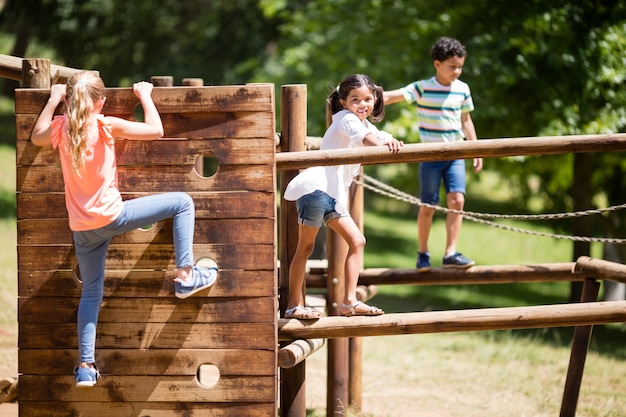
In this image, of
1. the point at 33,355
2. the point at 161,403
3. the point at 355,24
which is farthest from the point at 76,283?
the point at 355,24

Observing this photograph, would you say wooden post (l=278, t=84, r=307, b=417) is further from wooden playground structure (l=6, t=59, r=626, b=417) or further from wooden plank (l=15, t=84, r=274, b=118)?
wooden plank (l=15, t=84, r=274, b=118)

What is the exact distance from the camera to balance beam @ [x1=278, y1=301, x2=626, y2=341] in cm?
465

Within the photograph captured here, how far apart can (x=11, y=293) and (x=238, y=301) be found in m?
6.75

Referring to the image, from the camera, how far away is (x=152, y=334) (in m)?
4.43

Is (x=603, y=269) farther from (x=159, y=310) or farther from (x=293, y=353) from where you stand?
(x=159, y=310)

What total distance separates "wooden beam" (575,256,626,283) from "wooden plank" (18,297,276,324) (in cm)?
247

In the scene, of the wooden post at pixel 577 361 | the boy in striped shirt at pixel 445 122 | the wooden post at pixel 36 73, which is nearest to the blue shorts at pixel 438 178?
the boy in striped shirt at pixel 445 122

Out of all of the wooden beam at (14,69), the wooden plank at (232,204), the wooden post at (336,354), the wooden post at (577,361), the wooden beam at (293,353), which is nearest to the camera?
the wooden plank at (232,204)

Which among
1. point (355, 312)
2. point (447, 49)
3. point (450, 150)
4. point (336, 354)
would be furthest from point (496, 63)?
point (355, 312)

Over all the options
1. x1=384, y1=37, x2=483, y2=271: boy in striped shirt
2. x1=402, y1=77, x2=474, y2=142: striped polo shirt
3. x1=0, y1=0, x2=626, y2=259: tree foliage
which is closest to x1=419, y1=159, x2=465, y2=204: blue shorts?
x1=384, y1=37, x2=483, y2=271: boy in striped shirt

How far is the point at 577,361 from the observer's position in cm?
595

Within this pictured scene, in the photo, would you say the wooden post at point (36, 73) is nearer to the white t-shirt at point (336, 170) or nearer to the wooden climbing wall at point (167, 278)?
the wooden climbing wall at point (167, 278)

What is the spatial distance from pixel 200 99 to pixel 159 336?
1.22 metres

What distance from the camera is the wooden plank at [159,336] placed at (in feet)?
14.3
